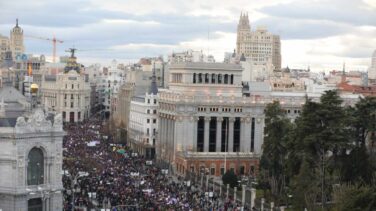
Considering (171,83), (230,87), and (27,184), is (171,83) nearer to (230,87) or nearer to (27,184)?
(230,87)

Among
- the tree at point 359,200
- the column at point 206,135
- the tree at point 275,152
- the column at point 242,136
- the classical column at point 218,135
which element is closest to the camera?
the tree at point 359,200

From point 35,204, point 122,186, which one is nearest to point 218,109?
point 122,186

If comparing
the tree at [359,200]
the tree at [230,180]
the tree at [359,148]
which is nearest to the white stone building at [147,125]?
the tree at [230,180]

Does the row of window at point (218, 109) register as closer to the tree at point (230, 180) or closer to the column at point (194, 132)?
the column at point (194, 132)

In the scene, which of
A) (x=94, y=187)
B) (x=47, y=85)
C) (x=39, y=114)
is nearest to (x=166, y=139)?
(x=94, y=187)

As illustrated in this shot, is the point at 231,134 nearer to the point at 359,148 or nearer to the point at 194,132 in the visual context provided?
the point at 194,132

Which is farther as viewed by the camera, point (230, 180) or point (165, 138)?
point (165, 138)
